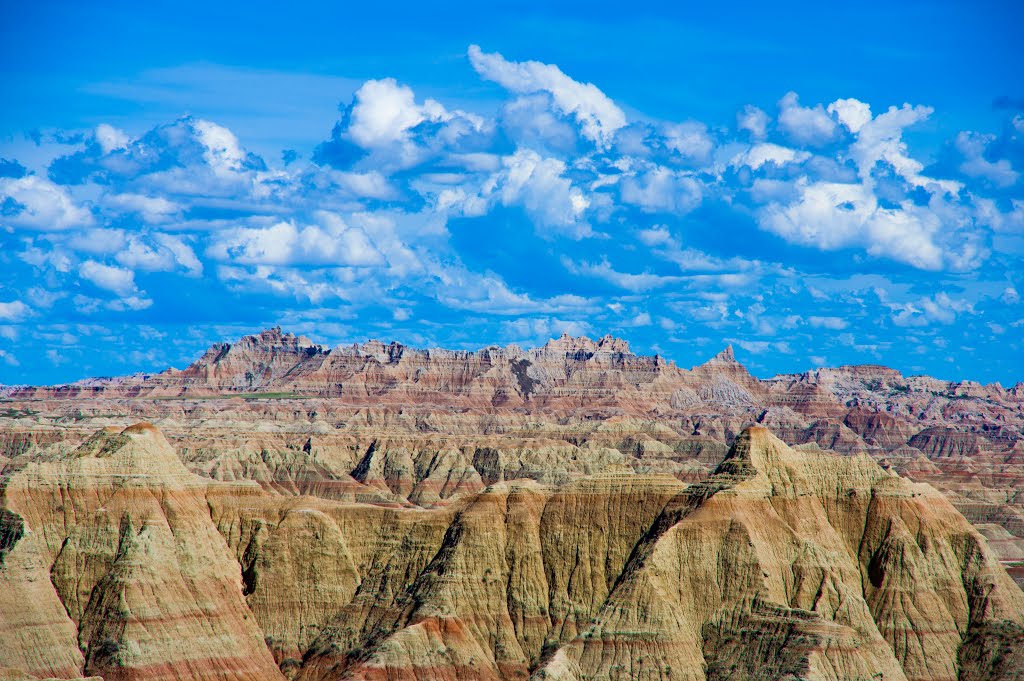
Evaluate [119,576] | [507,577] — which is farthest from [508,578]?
[119,576]

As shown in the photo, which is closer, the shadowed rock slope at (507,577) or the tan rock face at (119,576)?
the shadowed rock slope at (507,577)

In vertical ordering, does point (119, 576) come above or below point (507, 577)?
below

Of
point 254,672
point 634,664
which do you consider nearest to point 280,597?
point 254,672

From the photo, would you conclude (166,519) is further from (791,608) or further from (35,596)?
(791,608)

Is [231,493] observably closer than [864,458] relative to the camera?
No

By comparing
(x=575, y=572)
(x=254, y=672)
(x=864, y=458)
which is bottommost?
(x=254, y=672)

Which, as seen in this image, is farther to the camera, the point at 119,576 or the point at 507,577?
the point at 507,577

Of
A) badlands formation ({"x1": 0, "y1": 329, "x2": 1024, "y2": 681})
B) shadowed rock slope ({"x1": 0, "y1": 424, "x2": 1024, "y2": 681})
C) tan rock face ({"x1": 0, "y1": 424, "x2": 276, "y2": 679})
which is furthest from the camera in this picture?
tan rock face ({"x1": 0, "y1": 424, "x2": 276, "y2": 679})

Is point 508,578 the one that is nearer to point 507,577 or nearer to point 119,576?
point 507,577

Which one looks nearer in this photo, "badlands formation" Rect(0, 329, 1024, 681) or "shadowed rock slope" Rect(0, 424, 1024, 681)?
"badlands formation" Rect(0, 329, 1024, 681)

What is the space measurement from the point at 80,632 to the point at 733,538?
42.0m

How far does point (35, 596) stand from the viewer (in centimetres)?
9762

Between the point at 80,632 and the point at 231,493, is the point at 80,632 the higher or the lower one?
the lower one

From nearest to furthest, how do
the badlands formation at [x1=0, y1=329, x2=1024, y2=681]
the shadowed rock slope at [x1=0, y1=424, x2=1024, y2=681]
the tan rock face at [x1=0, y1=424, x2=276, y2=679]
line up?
the badlands formation at [x1=0, y1=329, x2=1024, y2=681] → the shadowed rock slope at [x1=0, y1=424, x2=1024, y2=681] → the tan rock face at [x1=0, y1=424, x2=276, y2=679]
